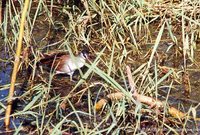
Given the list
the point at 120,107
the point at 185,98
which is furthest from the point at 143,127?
the point at 185,98

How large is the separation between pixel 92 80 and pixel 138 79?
25.3 inches

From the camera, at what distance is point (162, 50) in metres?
5.14

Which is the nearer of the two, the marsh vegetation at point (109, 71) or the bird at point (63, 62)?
the marsh vegetation at point (109, 71)

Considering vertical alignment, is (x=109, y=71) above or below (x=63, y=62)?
above

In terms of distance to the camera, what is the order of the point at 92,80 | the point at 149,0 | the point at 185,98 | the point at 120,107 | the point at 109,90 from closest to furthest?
1. the point at 120,107
2. the point at 109,90
3. the point at 185,98
4. the point at 92,80
5. the point at 149,0

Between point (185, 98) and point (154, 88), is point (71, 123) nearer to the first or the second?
point (154, 88)

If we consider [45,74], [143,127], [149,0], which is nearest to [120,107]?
[143,127]

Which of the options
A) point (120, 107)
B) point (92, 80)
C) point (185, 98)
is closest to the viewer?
point (120, 107)

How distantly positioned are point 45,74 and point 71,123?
1014 millimetres

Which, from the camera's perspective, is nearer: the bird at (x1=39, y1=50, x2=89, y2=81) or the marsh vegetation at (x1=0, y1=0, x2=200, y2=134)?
the marsh vegetation at (x1=0, y1=0, x2=200, y2=134)

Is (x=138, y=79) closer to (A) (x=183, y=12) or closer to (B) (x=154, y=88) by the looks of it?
(B) (x=154, y=88)

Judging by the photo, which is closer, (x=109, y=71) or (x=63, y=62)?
(x=109, y=71)

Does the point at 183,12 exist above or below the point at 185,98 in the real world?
above

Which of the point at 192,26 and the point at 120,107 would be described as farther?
the point at 192,26
